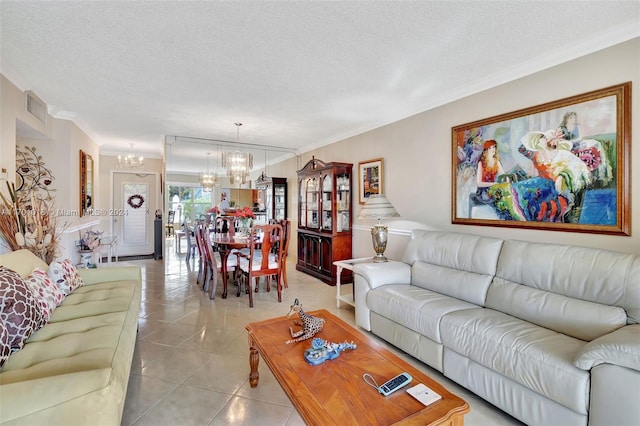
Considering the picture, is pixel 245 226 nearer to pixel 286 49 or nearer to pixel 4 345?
pixel 286 49

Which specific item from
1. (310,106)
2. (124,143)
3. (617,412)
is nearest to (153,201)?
(124,143)

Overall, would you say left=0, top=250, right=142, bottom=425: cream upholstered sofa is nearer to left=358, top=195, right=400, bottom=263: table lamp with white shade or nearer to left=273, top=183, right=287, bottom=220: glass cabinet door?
left=358, top=195, right=400, bottom=263: table lamp with white shade

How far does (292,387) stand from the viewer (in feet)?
4.70

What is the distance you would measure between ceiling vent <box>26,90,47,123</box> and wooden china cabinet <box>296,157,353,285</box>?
12.3 feet

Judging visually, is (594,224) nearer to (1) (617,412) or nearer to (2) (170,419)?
(1) (617,412)

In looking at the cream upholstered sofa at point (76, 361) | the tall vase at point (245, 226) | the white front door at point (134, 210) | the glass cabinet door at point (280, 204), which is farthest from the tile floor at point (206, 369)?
the white front door at point (134, 210)

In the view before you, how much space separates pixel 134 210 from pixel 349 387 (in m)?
7.35

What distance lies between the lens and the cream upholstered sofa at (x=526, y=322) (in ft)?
4.73

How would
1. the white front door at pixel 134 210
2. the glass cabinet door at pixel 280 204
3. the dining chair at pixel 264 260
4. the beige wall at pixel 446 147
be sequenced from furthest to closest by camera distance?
the glass cabinet door at pixel 280 204 → the white front door at pixel 134 210 → the dining chair at pixel 264 260 → the beige wall at pixel 446 147

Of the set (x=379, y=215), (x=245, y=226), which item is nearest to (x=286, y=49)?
(x=379, y=215)

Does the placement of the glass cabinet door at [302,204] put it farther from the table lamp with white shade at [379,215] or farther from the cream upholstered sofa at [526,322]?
the cream upholstered sofa at [526,322]

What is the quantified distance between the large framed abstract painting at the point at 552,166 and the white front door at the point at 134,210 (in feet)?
22.6

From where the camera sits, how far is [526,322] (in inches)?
82.0

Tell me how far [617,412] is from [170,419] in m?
2.33
